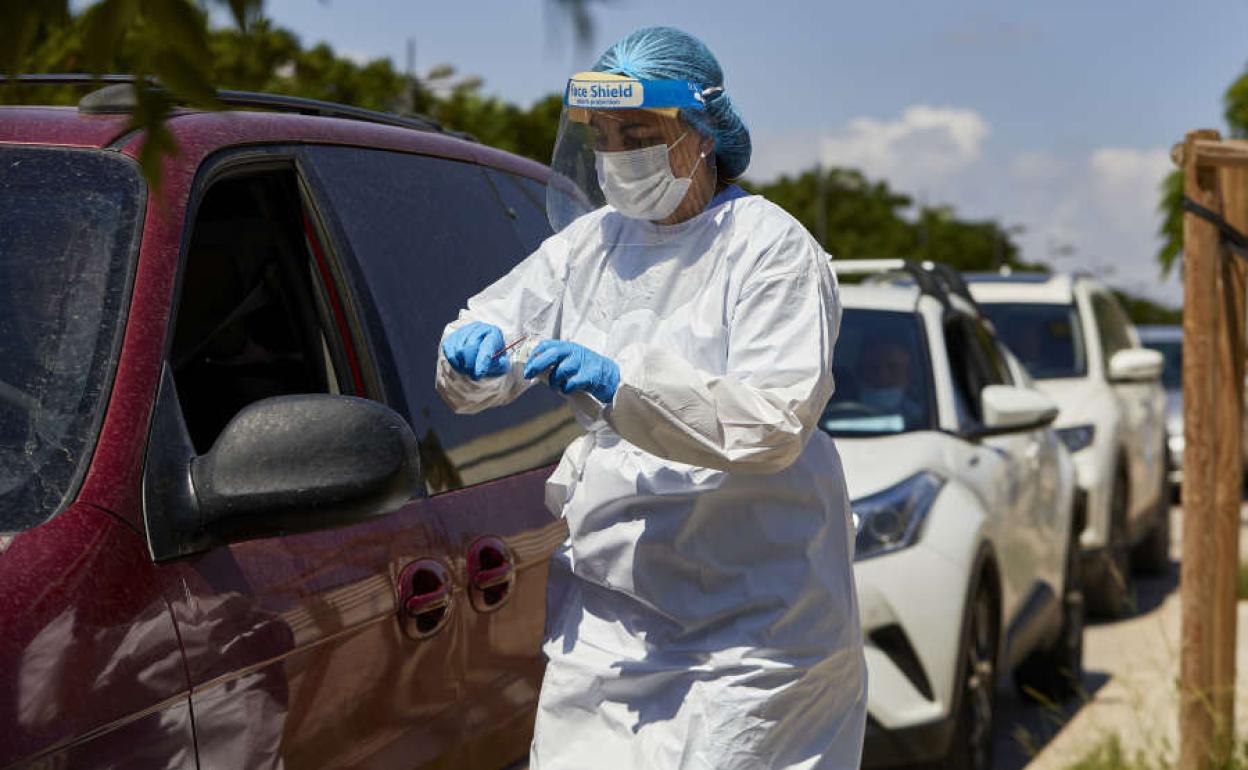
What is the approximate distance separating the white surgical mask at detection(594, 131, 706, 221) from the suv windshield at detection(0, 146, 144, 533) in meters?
0.88

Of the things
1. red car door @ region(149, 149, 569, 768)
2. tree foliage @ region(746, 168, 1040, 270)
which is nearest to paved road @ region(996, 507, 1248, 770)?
red car door @ region(149, 149, 569, 768)

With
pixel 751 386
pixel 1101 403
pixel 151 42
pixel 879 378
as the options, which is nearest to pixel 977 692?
pixel 879 378

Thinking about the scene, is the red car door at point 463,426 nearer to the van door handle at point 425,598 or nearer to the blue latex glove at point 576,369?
the van door handle at point 425,598

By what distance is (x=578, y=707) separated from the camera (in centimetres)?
316

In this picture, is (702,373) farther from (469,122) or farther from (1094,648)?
(469,122)

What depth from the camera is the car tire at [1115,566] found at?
9992mm

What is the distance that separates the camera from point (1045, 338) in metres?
11.5

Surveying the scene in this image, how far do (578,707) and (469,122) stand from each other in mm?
34960

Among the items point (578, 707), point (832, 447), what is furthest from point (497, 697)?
point (832, 447)

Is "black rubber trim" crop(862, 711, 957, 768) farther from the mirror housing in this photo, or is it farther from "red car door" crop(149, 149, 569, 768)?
the mirror housing

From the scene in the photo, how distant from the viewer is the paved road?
635cm

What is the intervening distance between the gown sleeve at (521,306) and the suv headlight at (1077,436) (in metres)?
7.27

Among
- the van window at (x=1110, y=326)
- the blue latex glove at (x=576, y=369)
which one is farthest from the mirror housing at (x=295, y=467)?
the van window at (x=1110, y=326)

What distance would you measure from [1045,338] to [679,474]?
8669 mm
